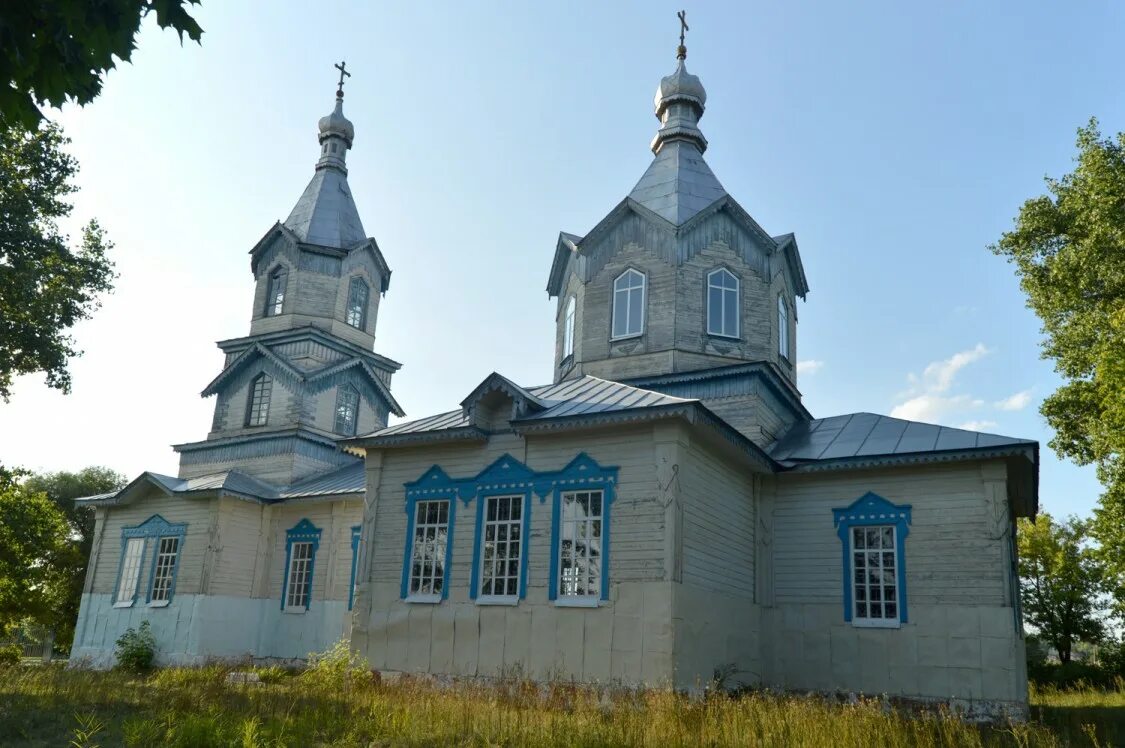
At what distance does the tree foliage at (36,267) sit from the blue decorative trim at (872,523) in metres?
16.8

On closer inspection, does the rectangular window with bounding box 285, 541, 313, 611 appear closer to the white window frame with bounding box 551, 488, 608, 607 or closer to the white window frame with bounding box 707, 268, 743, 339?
the white window frame with bounding box 551, 488, 608, 607

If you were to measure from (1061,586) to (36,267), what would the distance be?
1290 inches

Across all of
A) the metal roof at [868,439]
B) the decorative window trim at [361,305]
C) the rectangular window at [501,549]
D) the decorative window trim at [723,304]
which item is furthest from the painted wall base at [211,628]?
the metal roof at [868,439]

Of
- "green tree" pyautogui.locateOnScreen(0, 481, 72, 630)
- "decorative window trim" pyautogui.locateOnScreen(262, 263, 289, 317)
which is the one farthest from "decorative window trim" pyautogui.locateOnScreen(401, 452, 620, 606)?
"decorative window trim" pyautogui.locateOnScreen(262, 263, 289, 317)

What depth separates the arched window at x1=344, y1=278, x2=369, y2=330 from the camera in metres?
26.7

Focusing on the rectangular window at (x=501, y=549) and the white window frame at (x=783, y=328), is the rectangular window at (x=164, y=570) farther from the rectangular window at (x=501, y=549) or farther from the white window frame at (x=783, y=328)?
the white window frame at (x=783, y=328)

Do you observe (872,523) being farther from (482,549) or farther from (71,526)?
(71,526)

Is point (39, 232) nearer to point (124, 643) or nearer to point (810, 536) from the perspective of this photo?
point (124, 643)

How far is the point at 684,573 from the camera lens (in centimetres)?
1296

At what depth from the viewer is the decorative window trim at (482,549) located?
13875mm

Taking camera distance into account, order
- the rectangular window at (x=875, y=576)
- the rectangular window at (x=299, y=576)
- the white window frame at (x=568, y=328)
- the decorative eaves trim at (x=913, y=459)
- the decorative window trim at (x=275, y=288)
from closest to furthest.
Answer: the decorative eaves trim at (x=913, y=459)
the rectangular window at (x=875, y=576)
the white window frame at (x=568, y=328)
the rectangular window at (x=299, y=576)
the decorative window trim at (x=275, y=288)

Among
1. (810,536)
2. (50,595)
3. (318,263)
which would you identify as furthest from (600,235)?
(50,595)

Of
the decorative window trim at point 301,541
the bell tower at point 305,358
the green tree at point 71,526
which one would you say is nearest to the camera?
the decorative window trim at point 301,541

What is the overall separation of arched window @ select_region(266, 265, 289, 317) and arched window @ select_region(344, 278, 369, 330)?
76.4 inches
